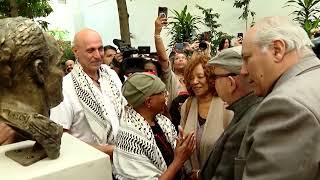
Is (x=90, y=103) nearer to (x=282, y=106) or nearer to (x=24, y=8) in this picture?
(x=282, y=106)

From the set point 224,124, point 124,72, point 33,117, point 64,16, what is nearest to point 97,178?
point 33,117

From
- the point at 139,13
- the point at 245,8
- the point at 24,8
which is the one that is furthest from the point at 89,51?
the point at 139,13

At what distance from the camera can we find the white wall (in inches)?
298

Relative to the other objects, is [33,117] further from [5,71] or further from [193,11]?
[193,11]

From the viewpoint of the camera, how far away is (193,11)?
8.72m

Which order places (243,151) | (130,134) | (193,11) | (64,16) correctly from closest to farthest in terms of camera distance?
(243,151) < (130,134) < (193,11) < (64,16)

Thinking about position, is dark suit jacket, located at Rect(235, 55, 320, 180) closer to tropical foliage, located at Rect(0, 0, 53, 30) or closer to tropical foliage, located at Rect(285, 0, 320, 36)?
tropical foliage, located at Rect(0, 0, 53, 30)

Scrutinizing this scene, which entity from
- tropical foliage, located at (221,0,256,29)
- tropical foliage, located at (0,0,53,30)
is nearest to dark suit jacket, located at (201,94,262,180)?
tropical foliage, located at (0,0,53,30)

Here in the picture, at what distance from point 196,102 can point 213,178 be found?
755 mm

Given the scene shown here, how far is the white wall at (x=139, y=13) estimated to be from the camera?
7.57m

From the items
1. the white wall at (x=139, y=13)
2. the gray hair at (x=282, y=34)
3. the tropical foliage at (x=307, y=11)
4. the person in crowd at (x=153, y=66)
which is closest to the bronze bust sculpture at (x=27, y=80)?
the gray hair at (x=282, y=34)

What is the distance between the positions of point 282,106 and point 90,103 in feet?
4.18

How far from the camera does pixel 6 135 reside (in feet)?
4.52

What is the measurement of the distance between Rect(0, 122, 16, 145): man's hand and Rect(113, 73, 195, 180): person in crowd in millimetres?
453
